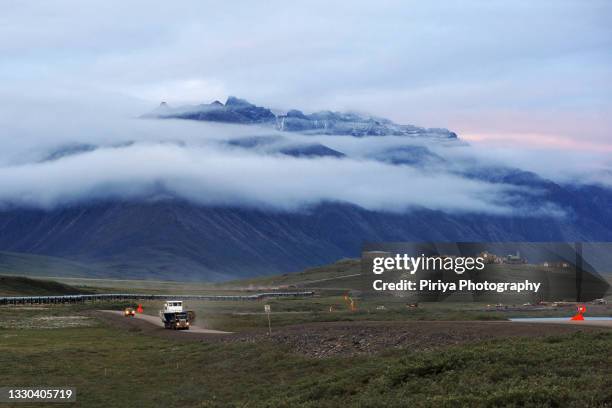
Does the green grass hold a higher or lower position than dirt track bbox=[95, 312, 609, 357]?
lower

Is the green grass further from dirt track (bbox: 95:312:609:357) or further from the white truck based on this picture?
the white truck

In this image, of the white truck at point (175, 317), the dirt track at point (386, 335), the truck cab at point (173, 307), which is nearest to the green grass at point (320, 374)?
the dirt track at point (386, 335)

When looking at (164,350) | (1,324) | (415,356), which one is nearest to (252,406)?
(415,356)

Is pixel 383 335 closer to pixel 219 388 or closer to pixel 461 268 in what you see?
pixel 219 388

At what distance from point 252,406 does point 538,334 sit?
18341 mm

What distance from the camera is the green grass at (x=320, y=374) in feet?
121

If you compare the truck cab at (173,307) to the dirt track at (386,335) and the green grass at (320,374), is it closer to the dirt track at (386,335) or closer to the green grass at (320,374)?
the green grass at (320,374)

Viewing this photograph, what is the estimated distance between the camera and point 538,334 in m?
51.5

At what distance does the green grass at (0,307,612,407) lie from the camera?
36.8 meters

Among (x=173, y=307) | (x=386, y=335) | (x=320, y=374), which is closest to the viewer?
(x=320, y=374)

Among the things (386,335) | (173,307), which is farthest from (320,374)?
(173,307)

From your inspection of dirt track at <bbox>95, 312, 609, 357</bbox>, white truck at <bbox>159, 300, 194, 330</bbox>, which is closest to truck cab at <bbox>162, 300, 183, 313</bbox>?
white truck at <bbox>159, 300, 194, 330</bbox>

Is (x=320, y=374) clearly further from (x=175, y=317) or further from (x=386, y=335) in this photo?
(x=175, y=317)

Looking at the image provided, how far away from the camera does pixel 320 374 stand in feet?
168
